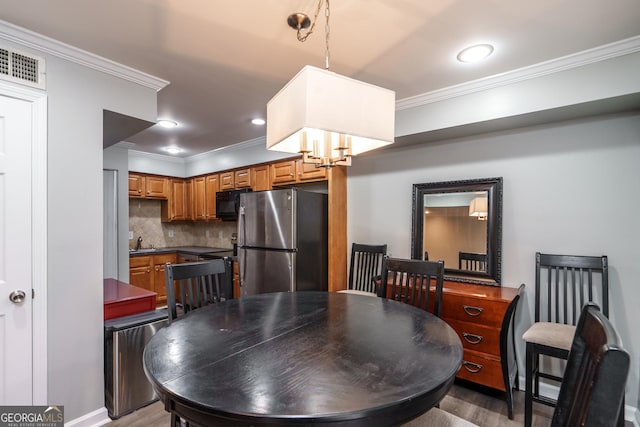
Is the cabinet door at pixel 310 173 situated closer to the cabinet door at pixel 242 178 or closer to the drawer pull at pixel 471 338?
the cabinet door at pixel 242 178

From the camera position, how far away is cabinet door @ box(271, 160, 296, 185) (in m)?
3.88

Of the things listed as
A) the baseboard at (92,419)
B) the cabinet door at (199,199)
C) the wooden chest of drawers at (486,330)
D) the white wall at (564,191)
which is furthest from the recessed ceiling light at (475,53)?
the cabinet door at (199,199)

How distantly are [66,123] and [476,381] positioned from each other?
3.43m

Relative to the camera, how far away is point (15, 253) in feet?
5.95

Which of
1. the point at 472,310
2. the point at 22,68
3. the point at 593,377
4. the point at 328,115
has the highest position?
the point at 22,68

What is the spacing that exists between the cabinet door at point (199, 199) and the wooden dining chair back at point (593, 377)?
5.13 meters

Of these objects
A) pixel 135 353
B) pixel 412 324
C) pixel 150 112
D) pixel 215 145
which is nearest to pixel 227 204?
pixel 215 145

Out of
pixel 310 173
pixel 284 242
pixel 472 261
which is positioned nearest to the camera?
pixel 472 261

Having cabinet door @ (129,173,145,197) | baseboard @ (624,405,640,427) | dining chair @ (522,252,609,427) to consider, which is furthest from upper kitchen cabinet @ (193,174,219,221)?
baseboard @ (624,405,640,427)

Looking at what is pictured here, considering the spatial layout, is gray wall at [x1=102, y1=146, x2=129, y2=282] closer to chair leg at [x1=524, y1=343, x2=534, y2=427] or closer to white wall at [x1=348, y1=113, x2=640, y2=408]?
white wall at [x1=348, y1=113, x2=640, y2=408]

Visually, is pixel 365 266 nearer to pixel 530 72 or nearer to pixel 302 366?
pixel 530 72

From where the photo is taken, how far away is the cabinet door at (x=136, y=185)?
488 centimetres

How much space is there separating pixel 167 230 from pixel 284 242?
3349 mm

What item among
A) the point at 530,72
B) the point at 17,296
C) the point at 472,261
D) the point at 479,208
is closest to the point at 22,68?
the point at 17,296
